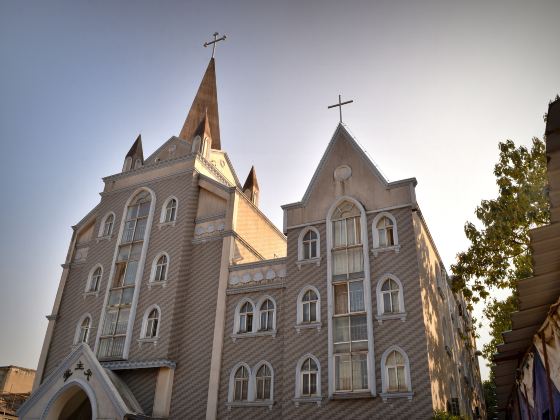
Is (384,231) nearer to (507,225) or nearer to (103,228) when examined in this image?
(507,225)

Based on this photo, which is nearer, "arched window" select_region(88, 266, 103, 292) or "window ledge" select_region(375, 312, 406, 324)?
"window ledge" select_region(375, 312, 406, 324)

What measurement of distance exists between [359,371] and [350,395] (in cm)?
105

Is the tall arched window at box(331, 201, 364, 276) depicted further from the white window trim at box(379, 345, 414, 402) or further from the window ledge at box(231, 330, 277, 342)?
the window ledge at box(231, 330, 277, 342)

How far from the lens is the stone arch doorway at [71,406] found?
864 inches

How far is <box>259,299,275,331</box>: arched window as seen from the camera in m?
21.9

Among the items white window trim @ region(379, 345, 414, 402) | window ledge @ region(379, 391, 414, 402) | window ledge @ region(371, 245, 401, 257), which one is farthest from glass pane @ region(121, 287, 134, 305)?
window ledge @ region(379, 391, 414, 402)

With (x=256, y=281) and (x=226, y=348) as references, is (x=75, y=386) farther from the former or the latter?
(x=256, y=281)

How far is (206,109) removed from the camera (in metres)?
35.7

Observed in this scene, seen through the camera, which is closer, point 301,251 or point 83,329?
point 301,251

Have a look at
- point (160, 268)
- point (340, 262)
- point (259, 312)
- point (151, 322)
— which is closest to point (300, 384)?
point (259, 312)

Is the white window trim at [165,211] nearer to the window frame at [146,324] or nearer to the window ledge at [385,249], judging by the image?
the window frame at [146,324]

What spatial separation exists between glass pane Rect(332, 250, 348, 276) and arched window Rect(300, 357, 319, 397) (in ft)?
13.2

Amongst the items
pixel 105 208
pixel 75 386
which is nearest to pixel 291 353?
pixel 75 386

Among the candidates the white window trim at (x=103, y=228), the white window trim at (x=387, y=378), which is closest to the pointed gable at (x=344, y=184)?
the white window trim at (x=387, y=378)
